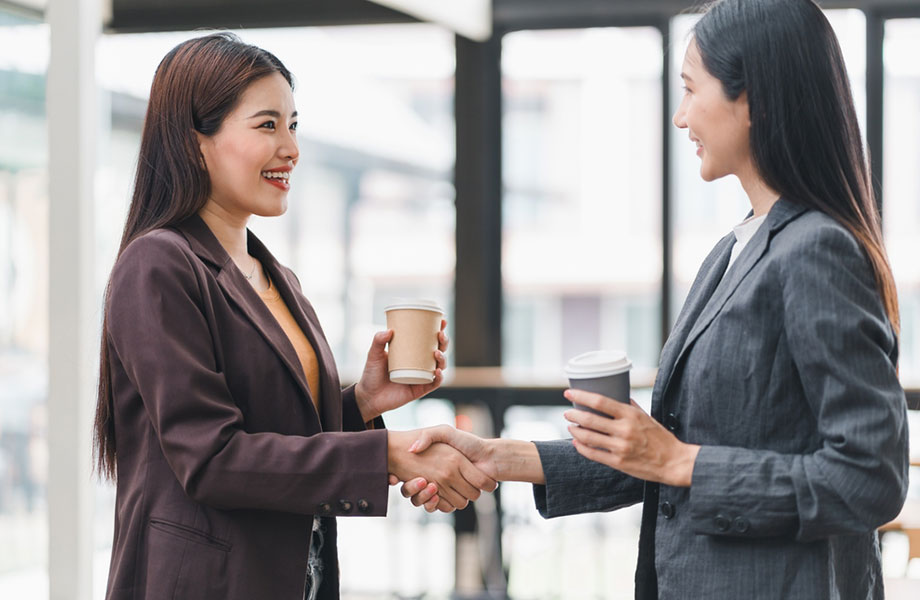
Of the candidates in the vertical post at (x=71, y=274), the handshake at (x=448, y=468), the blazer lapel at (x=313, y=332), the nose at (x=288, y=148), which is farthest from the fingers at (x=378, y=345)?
the vertical post at (x=71, y=274)

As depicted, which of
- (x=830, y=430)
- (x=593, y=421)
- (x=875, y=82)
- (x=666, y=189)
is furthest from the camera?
(x=666, y=189)

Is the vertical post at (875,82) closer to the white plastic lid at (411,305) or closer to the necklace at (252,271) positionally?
the white plastic lid at (411,305)

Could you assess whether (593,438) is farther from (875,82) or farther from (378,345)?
(875,82)

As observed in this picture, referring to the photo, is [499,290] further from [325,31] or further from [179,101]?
[179,101]

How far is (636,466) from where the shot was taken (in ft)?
4.51

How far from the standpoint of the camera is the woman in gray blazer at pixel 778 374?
1.28 m

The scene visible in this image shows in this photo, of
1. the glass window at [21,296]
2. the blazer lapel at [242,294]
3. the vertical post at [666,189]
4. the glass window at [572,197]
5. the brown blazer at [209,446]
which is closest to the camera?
the brown blazer at [209,446]

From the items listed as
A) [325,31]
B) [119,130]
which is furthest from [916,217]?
[119,130]

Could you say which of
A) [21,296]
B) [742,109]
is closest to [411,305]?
[742,109]

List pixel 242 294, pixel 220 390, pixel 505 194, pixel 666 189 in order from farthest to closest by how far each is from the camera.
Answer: pixel 505 194, pixel 666 189, pixel 242 294, pixel 220 390

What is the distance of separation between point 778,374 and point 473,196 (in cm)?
335

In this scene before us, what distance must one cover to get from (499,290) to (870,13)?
202cm

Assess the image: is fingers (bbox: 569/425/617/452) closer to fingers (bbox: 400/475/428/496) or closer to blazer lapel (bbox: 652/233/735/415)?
blazer lapel (bbox: 652/233/735/415)

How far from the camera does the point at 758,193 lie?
150 cm
